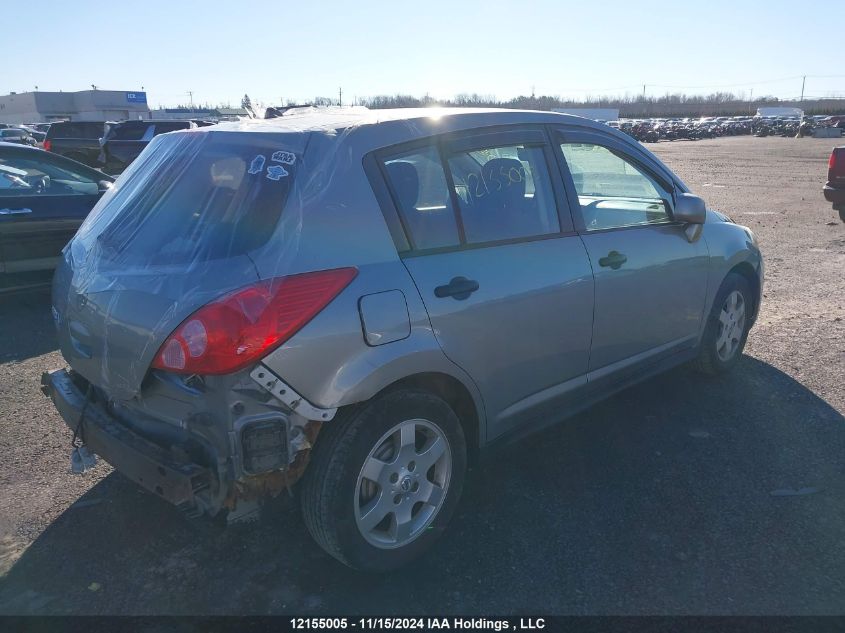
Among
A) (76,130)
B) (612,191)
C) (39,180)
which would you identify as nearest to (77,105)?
(76,130)

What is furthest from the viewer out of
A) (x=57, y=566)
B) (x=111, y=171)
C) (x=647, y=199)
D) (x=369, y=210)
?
(x=111, y=171)

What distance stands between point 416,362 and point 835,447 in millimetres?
2797

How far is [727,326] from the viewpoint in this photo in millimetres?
4816

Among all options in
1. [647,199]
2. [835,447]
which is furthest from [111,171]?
[835,447]

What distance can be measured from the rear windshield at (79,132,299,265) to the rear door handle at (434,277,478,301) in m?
0.74

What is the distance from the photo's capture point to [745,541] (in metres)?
3.06

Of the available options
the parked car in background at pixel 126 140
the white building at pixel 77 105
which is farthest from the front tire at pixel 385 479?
the white building at pixel 77 105

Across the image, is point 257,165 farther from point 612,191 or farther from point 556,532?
point 612,191

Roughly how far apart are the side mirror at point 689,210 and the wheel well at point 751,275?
89cm

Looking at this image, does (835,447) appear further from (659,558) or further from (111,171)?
(111,171)

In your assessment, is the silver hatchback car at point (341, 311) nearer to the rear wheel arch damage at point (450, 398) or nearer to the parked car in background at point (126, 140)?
the rear wheel arch damage at point (450, 398)

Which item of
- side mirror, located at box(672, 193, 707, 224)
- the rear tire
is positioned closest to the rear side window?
side mirror, located at box(672, 193, 707, 224)

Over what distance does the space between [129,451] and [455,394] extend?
54.2 inches

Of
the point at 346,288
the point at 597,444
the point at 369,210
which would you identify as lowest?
the point at 597,444
